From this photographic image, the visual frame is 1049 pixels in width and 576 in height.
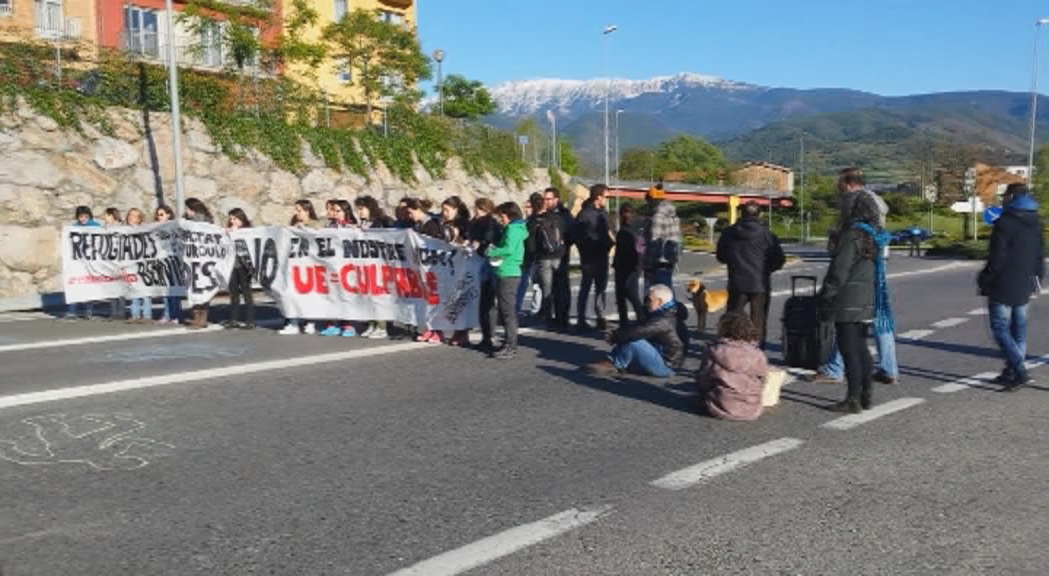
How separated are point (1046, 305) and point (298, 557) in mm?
14856

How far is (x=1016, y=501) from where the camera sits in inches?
210

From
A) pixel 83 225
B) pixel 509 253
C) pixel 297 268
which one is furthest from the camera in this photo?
pixel 83 225

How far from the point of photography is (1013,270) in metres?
8.22

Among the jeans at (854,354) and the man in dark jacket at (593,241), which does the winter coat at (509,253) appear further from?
the jeans at (854,354)

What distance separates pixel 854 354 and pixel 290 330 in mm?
7637

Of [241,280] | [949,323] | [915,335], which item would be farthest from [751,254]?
[241,280]

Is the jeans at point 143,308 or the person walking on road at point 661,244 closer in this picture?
the person walking on road at point 661,244

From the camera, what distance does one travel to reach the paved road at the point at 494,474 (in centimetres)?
454

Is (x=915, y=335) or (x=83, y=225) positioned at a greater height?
(x=83, y=225)

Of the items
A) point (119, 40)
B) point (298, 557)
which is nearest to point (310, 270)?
point (298, 557)

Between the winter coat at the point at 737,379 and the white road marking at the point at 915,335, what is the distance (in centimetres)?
523

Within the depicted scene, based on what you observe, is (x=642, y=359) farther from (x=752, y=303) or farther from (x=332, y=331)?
(x=332, y=331)

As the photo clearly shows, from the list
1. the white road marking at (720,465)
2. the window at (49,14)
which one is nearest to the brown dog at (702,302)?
the white road marking at (720,465)

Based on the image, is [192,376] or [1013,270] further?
[192,376]
